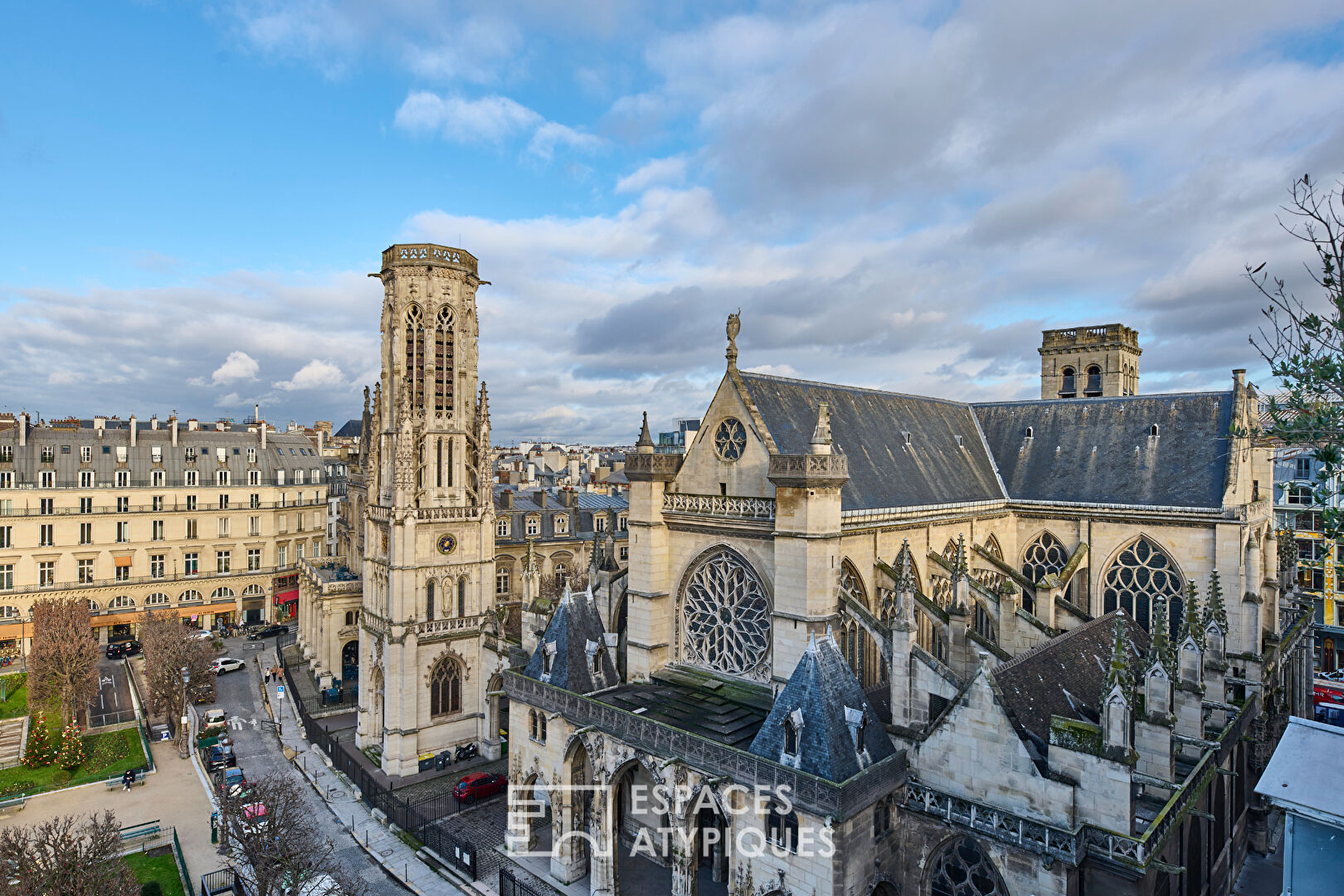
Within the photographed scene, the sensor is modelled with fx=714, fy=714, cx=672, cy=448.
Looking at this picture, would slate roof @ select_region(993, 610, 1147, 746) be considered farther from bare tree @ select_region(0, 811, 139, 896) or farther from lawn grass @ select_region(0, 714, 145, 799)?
lawn grass @ select_region(0, 714, 145, 799)

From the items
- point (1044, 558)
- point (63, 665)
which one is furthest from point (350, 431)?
point (1044, 558)

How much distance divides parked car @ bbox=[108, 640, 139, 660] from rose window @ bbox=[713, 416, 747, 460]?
→ 47827 millimetres

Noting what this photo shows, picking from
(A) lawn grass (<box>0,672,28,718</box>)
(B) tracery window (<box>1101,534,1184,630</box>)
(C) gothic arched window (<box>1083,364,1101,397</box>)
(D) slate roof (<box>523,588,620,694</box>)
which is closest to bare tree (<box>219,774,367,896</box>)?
(D) slate roof (<box>523,588,620,694</box>)

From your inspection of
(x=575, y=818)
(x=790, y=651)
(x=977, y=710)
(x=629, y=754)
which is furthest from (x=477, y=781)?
(x=977, y=710)

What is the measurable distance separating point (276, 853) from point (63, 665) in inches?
884

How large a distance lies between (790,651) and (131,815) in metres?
25.5

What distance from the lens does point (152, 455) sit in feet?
182

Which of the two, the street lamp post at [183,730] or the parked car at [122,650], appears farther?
the parked car at [122,650]

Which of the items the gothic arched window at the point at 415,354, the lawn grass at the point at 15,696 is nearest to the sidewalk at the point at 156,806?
the lawn grass at the point at 15,696

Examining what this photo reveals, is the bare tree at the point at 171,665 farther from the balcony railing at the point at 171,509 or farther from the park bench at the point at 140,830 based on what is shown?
the balcony railing at the point at 171,509

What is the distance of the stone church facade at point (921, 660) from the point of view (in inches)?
622

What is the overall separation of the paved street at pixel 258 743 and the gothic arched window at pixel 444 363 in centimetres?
1750

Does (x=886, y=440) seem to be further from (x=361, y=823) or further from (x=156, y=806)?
(x=156, y=806)

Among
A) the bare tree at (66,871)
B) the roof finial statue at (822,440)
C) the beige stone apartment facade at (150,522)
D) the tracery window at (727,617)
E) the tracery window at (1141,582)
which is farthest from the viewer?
the beige stone apartment facade at (150,522)
